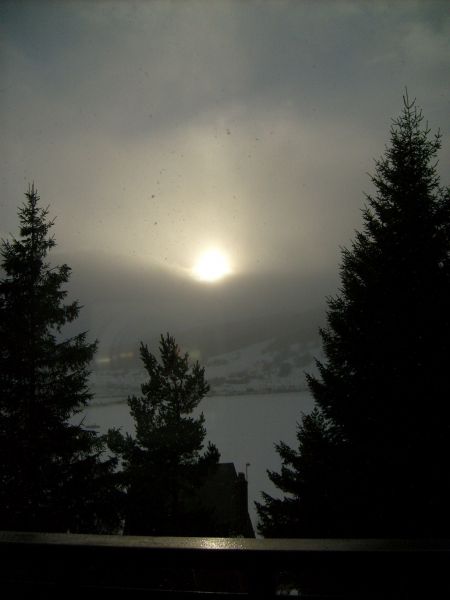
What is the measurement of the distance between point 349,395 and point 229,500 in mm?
19594

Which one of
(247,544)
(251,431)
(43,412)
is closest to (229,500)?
(43,412)

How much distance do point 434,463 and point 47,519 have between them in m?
9.99

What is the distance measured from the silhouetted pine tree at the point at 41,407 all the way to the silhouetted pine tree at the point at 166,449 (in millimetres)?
4579

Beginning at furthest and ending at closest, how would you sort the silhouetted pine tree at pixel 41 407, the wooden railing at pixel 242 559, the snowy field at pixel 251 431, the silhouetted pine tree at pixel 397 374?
the snowy field at pixel 251 431
the silhouetted pine tree at pixel 41 407
the silhouetted pine tree at pixel 397 374
the wooden railing at pixel 242 559

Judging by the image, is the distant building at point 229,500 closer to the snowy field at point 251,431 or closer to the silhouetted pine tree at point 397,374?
the silhouetted pine tree at point 397,374

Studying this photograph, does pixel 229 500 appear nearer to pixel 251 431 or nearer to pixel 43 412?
pixel 43 412

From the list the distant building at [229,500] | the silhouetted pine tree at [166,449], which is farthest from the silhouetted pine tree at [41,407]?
the distant building at [229,500]

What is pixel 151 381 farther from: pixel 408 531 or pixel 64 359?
pixel 408 531

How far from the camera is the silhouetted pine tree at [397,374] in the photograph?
22.9 ft

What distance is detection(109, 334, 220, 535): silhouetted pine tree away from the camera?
15.5m

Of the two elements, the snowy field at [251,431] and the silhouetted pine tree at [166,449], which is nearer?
the silhouetted pine tree at [166,449]

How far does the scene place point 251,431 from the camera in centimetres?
8325

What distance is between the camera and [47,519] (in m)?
9.65

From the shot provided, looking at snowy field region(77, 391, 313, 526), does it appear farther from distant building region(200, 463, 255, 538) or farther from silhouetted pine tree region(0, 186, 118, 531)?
silhouetted pine tree region(0, 186, 118, 531)
